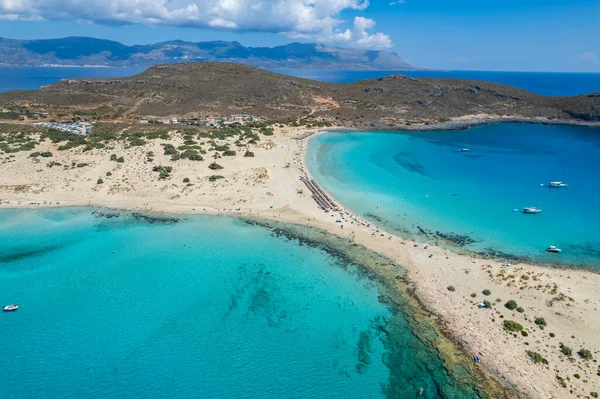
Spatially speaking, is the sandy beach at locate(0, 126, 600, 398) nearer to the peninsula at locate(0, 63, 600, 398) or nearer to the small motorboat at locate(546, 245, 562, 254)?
the peninsula at locate(0, 63, 600, 398)

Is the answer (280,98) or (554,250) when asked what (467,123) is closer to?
(280,98)

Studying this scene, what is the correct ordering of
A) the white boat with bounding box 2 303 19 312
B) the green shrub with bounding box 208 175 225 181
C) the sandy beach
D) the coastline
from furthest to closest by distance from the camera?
the coastline → the green shrub with bounding box 208 175 225 181 → the white boat with bounding box 2 303 19 312 → the sandy beach

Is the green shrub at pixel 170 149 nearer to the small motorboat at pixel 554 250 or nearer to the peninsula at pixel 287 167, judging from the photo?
the peninsula at pixel 287 167

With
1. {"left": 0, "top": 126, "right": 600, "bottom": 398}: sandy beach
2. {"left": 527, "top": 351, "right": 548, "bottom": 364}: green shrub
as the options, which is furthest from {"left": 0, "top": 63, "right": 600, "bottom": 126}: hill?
{"left": 527, "top": 351, "right": 548, "bottom": 364}: green shrub

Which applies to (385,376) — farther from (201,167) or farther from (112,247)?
(201,167)

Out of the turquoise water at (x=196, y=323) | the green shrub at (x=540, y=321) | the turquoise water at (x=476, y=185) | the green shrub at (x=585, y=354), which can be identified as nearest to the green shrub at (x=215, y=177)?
the turquoise water at (x=196, y=323)

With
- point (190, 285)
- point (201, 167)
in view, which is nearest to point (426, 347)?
point (190, 285)
